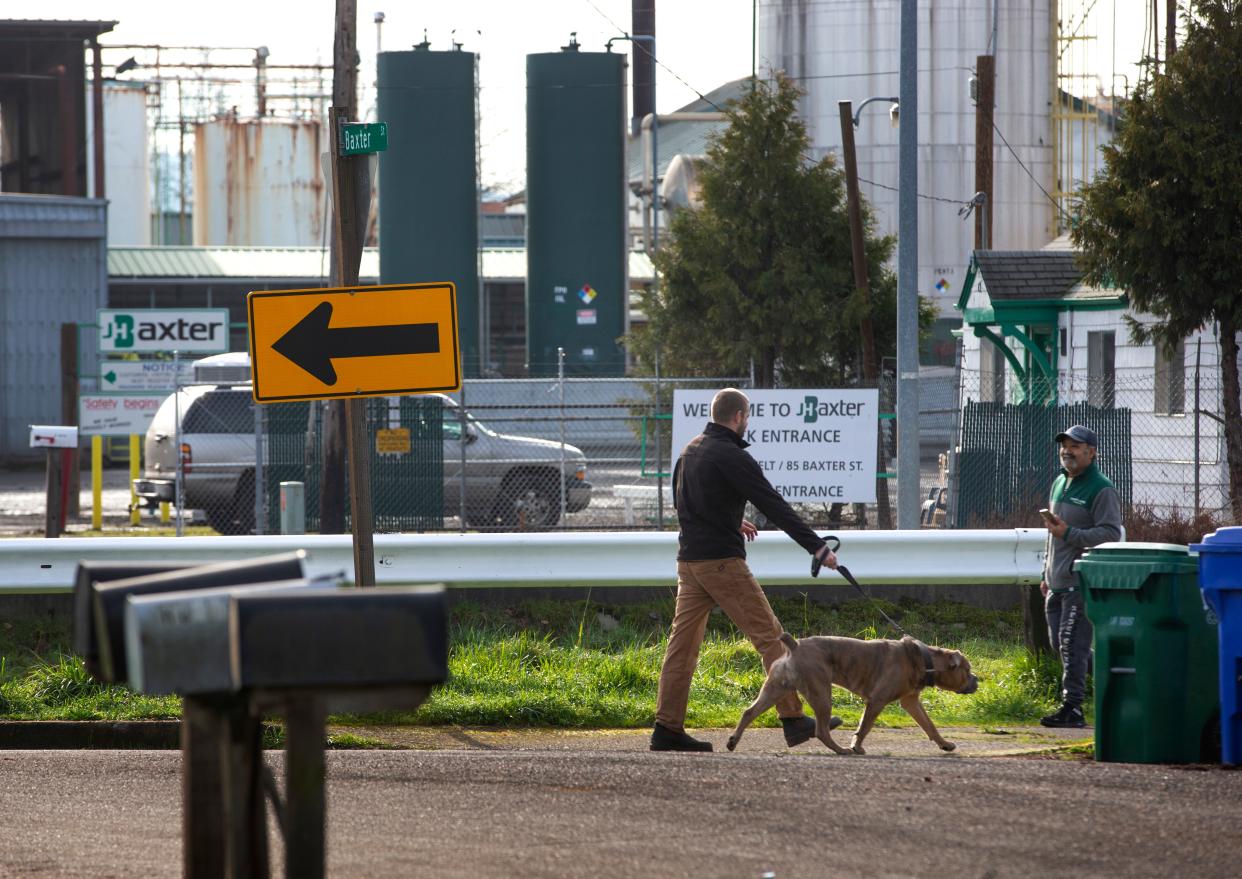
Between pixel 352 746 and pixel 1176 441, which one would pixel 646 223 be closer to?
pixel 1176 441

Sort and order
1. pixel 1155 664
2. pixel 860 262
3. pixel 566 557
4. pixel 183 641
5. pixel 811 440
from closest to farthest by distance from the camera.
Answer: pixel 183 641 → pixel 1155 664 → pixel 566 557 → pixel 811 440 → pixel 860 262

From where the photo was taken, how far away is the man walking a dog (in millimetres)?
8141

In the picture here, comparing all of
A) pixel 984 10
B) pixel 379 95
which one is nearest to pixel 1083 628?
pixel 379 95

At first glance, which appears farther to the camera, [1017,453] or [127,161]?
[127,161]

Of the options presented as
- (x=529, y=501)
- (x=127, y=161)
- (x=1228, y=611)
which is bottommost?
(x=529, y=501)

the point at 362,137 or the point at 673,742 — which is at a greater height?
the point at 362,137

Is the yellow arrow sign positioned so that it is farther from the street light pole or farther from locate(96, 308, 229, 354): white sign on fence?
locate(96, 308, 229, 354): white sign on fence

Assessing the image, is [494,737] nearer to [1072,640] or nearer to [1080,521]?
[1072,640]

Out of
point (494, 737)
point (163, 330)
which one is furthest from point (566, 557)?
point (163, 330)

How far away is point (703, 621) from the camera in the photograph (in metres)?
8.34

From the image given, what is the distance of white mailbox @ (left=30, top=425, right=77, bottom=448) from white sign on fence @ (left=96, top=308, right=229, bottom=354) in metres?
4.93

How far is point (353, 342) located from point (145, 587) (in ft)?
16.2

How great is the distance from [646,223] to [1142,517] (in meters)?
33.0

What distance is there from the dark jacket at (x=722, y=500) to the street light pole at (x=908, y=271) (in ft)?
23.8
